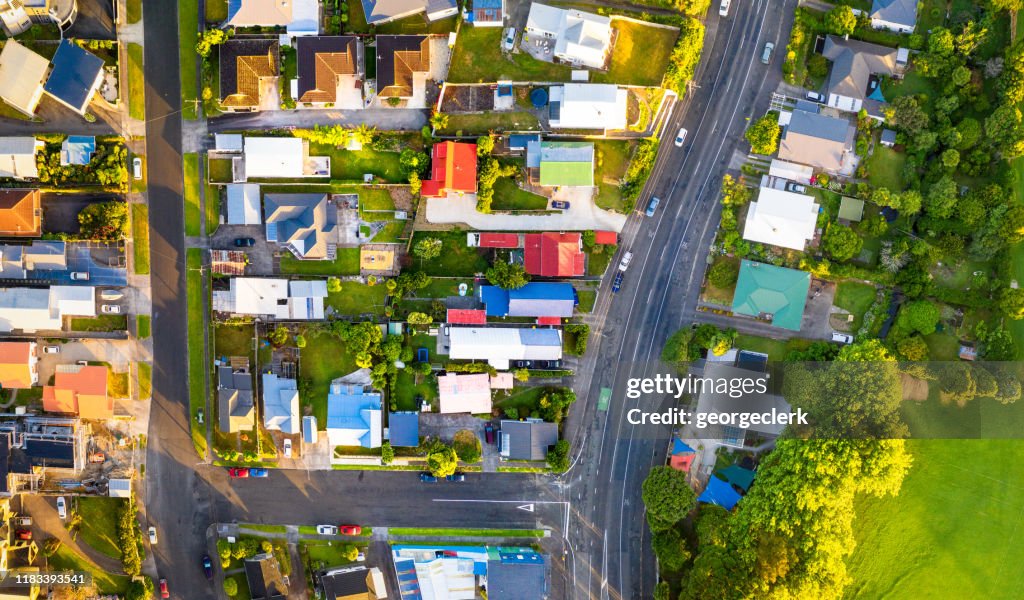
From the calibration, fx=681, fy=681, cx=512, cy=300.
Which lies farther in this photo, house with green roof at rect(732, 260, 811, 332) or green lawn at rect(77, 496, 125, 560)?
green lawn at rect(77, 496, 125, 560)

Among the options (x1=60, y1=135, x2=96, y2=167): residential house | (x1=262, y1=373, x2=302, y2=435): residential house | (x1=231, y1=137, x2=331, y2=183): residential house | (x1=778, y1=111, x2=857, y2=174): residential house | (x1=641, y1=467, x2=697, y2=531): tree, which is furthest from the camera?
(x1=262, y1=373, x2=302, y2=435): residential house

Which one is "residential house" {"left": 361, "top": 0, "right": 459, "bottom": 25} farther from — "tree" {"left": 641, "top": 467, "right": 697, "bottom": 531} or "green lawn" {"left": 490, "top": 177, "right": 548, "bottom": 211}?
"tree" {"left": 641, "top": 467, "right": 697, "bottom": 531}

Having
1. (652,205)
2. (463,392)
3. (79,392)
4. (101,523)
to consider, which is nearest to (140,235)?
(79,392)

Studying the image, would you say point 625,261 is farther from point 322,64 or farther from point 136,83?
point 136,83

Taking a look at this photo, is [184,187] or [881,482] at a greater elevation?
[184,187]

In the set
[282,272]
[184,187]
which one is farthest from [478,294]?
[184,187]

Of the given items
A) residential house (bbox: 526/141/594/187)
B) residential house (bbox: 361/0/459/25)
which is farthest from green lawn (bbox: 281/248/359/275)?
residential house (bbox: 361/0/459/25)

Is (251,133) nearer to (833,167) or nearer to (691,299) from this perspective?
(691,299)
